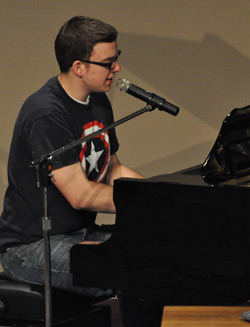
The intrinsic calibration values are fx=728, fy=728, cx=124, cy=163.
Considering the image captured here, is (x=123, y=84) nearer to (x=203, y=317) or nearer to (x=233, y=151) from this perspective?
(x=233, y=151)

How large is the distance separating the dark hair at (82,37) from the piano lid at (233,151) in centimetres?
60

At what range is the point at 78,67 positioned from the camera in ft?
9.77

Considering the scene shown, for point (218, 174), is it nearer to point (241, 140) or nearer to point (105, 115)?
point (241, 140)

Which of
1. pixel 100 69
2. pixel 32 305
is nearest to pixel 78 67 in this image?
pixel 100 69

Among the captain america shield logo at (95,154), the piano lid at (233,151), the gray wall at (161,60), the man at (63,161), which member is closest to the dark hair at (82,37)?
the man at (63,161)

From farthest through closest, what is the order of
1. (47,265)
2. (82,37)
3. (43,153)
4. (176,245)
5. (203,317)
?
1. (82,37)
2. (43,153)
3. (47,265)
4. (176,245)
5. (203,317)

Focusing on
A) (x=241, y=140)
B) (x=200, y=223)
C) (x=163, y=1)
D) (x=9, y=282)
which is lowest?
(x=9, y=282)


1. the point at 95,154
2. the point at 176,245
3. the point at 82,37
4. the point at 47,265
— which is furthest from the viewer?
the point at 95,154

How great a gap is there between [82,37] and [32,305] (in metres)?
1.09

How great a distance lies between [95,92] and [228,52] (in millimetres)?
1510

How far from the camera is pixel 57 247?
2.88 metres

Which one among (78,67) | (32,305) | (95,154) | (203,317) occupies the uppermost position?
(78,67)

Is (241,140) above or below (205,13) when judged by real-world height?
below

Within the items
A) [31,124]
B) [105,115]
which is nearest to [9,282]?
[31,124]
